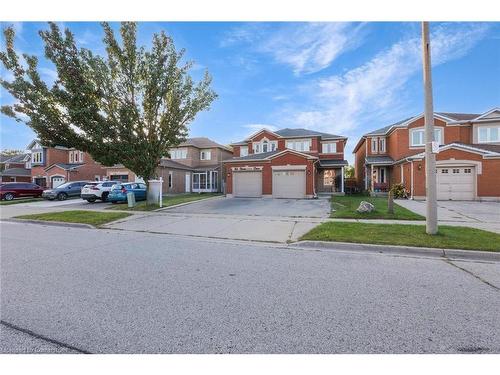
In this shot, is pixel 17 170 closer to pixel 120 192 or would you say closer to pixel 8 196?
pixel 8 196

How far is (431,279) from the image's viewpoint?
15.3 feet

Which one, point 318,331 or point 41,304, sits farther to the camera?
point 41,304

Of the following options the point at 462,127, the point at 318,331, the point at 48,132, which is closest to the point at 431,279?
the point at 318,331

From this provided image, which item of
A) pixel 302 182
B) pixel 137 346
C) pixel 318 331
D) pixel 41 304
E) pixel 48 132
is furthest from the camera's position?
pixel 302 182

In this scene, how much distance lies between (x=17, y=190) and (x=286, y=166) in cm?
2536

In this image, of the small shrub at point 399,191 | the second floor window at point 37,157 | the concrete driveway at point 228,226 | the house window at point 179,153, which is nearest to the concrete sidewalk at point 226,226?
the concrete driveway at point 228,226

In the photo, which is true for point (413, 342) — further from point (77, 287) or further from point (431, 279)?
point (77, 287)

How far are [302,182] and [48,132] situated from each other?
17.4 m

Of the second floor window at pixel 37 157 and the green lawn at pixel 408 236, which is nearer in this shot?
the green lawn at pixel 408 236

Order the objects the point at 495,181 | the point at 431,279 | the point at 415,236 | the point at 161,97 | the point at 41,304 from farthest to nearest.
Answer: the point at 495,181, the point at 161,97, the point at 415,236, the point at 431,279, the point at 41,304

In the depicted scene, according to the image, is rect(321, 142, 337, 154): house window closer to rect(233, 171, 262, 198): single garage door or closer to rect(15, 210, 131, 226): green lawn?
rect(233, 171, 262, 198): single garage door

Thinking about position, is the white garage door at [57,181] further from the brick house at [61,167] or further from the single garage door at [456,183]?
the single garage door at [456,183]

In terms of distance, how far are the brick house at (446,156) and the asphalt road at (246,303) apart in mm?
16197

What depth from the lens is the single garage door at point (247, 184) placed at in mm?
23156
